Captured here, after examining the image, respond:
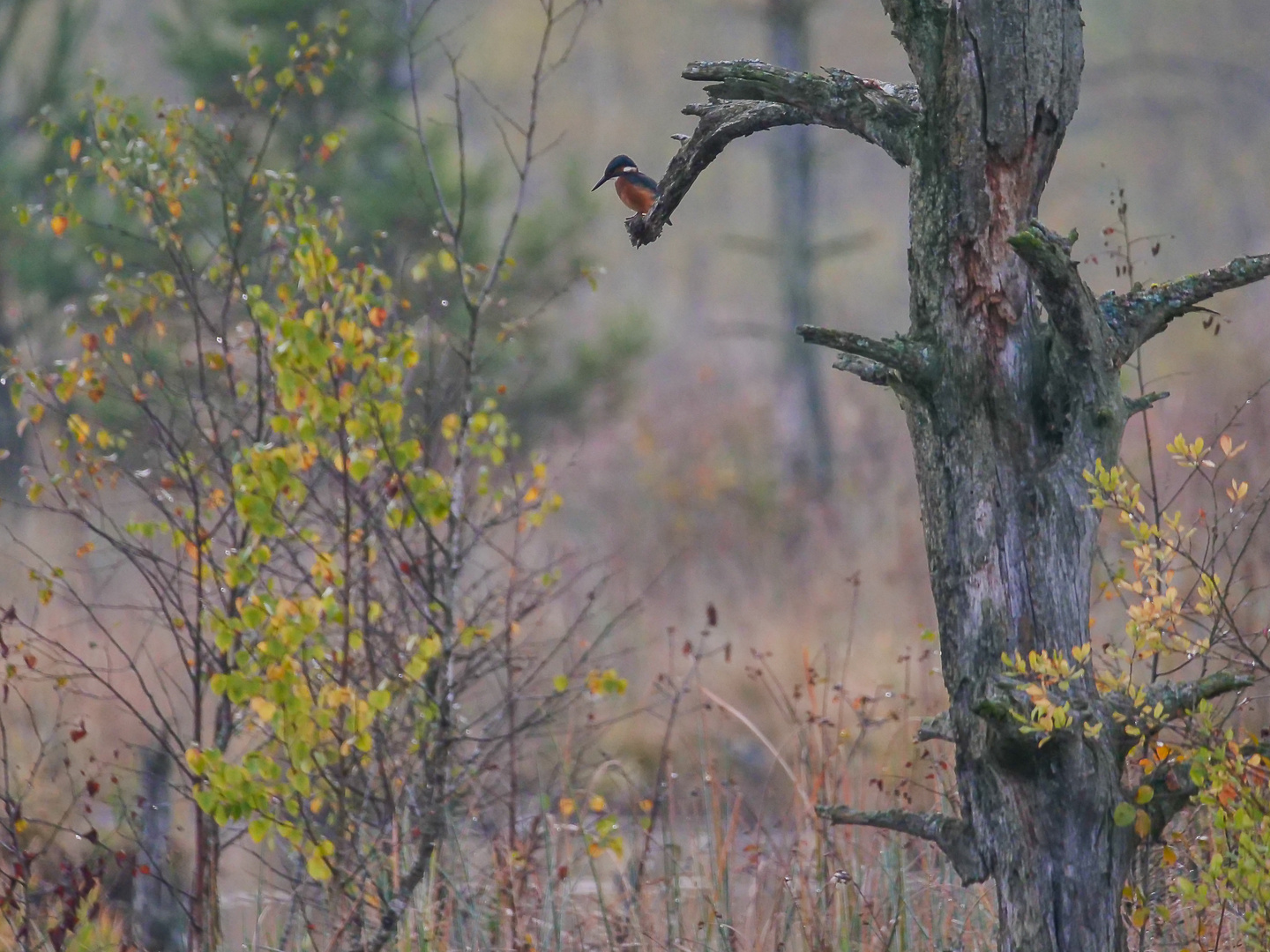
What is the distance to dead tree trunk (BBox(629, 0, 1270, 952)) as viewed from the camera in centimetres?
277

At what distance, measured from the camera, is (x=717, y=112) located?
3232mm

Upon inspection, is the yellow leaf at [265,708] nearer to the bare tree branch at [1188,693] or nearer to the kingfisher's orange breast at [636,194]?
the bare tree branch at [1188,693]

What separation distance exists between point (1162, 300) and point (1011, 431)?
446 millimetres

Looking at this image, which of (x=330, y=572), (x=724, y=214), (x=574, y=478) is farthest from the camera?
(x=724, y=214)

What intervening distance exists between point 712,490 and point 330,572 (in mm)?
10292

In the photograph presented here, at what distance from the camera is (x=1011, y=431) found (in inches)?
112

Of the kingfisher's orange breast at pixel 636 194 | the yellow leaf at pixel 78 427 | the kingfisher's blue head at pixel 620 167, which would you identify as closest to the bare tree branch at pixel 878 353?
the kingfisher's orange breast at pixel 636 194

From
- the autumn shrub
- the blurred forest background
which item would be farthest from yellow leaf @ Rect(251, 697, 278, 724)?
the blurred forest background

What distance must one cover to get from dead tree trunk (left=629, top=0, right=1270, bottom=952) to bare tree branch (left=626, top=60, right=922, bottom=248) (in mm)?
42

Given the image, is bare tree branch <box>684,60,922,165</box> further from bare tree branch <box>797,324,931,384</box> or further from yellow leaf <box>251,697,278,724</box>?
yellow leaf <box>251,697,278,724</box>

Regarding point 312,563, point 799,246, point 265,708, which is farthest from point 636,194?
point 799,246

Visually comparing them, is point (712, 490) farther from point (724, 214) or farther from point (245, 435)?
point (724, 214)

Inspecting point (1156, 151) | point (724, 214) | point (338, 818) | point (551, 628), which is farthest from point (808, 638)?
point (724, 214)

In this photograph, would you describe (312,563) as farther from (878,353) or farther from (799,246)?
(799,246)
